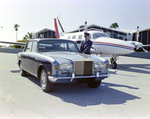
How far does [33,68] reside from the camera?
5.98m

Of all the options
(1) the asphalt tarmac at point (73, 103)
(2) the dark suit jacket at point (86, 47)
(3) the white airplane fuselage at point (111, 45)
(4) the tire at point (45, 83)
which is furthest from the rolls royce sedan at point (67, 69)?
(3) the white airplane fuselage at point (111, 45)

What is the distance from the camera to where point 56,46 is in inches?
251

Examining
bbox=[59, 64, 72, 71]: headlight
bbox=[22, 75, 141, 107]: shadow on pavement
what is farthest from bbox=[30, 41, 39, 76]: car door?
bbox=[59, 64, 72, 71]: headlight

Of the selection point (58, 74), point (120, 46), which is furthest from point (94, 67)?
point (120, 46)

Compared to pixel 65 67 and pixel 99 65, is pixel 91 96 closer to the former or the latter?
pixel 99 65

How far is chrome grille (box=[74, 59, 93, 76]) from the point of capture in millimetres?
4870

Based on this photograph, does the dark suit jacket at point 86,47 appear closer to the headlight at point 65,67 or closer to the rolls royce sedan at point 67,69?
the rolls royce sedan at point 67,69

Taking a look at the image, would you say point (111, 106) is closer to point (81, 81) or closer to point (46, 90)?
point (81, 81)

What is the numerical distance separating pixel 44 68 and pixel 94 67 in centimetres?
152

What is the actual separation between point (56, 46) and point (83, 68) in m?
1.89

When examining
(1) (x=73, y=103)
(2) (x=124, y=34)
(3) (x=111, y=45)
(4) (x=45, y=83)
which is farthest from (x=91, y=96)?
(2) (x=124, y=34)

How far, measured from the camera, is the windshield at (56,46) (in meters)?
6.23

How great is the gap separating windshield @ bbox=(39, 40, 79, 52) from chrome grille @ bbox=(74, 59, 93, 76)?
66.7 inches

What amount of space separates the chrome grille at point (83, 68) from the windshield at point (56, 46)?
170 centimetres
